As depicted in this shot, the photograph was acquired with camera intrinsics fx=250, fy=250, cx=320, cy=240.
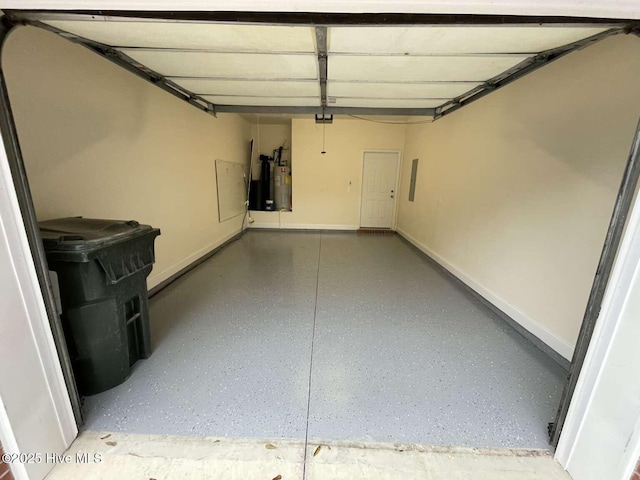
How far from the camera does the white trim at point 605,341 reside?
1.00 m

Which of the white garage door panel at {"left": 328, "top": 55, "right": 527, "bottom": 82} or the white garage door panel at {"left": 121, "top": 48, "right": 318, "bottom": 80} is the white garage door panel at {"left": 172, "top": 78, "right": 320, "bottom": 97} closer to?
the white garage door panel at {"left": 121, "top": 48, "right": 318, "bottom": 80}

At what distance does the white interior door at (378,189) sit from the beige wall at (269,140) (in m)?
2.14

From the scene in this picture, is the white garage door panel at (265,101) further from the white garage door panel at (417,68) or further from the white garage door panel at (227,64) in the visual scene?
the white garage door panel at (417,68)

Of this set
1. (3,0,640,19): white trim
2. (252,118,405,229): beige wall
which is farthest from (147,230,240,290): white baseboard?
(3,0,640,19): white trim

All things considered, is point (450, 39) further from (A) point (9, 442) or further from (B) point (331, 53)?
(A) point (9, 442)

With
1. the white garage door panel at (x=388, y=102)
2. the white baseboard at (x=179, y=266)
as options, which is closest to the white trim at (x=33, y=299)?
the white baseboard at (x=179, y=266)

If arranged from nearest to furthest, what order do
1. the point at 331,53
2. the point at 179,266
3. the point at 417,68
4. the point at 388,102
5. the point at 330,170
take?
the point at 331,53
the point at 417,68
the point at 388,102
the point at 179,266
the point at 330,170

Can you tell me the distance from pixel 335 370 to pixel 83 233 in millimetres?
1825

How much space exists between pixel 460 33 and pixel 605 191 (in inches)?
56.3

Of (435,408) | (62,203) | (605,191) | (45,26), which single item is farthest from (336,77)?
(435,408)

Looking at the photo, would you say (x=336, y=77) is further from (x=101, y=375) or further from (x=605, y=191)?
(x=101, y=375)

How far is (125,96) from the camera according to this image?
2445mm

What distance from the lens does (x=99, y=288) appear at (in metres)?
1.45

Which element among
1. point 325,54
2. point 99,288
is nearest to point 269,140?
point 325,54
